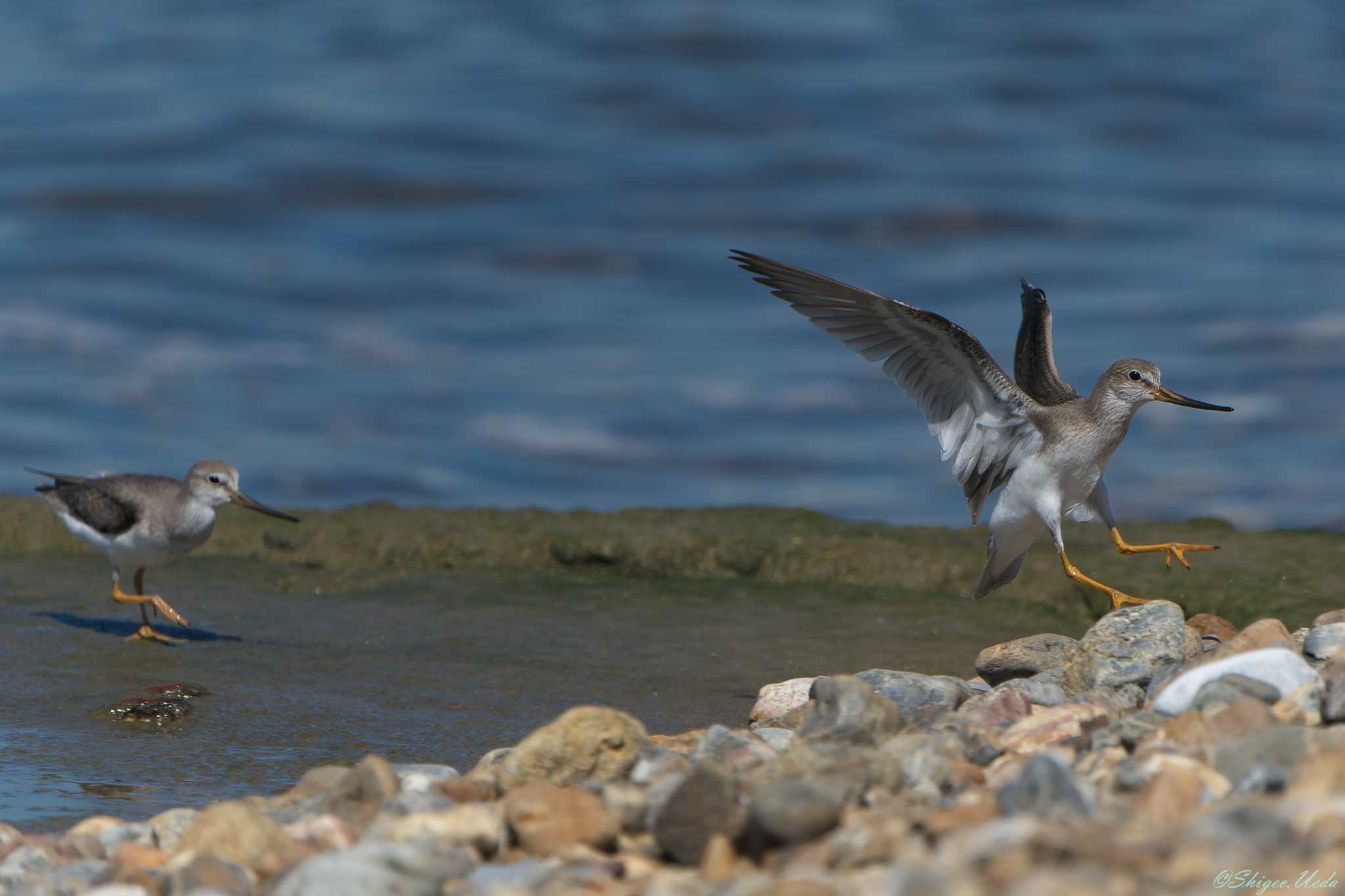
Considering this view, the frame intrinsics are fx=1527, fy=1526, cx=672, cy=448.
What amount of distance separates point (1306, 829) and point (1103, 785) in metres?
0.68

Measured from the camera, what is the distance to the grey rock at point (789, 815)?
281cm

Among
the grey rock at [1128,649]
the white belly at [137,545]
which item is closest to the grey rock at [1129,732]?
the grey rock at [1128,649]

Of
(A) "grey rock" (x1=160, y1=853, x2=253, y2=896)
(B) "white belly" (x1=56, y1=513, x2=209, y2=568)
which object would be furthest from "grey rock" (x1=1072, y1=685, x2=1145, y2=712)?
(B) "white belly" (x1=56, y1=513, x2=209, y2=568)

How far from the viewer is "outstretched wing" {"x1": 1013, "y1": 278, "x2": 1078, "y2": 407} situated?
6113 mm

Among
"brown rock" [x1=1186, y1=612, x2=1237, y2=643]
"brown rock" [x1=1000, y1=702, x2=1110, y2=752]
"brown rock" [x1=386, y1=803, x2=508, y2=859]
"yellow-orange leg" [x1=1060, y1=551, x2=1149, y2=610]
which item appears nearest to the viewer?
"brown rock" [x1=386, y1=803, x2=508, y2=859]

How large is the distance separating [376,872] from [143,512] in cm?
383

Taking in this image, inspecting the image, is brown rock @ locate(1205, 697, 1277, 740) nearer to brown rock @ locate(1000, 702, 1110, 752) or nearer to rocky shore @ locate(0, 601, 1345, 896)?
rocky shore @ locate(0, 601, 1345, 896)

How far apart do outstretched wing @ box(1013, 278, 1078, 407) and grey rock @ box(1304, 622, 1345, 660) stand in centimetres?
206

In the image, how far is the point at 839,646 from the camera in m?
5.55

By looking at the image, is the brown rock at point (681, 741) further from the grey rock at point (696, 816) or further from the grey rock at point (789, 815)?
the grey rock at point (789, 815)

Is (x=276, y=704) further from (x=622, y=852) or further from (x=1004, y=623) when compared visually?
(x=1004, y=623)

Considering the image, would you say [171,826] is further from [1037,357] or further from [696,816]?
[1037,357]

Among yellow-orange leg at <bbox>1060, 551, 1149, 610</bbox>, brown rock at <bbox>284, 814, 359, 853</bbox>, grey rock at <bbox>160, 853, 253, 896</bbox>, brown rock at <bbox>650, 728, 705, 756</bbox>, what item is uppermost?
yellow-orange leg at <bbox>1060, 551, 1149, 610</bbox>

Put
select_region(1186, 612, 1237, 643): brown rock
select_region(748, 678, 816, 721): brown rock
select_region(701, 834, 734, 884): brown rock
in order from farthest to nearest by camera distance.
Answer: select_region(1186, 612, 1237, 643): brown rock < select_region(748, 678, 816, 721): brown rock < select_region(701, 834, 734, 884): brown rock
